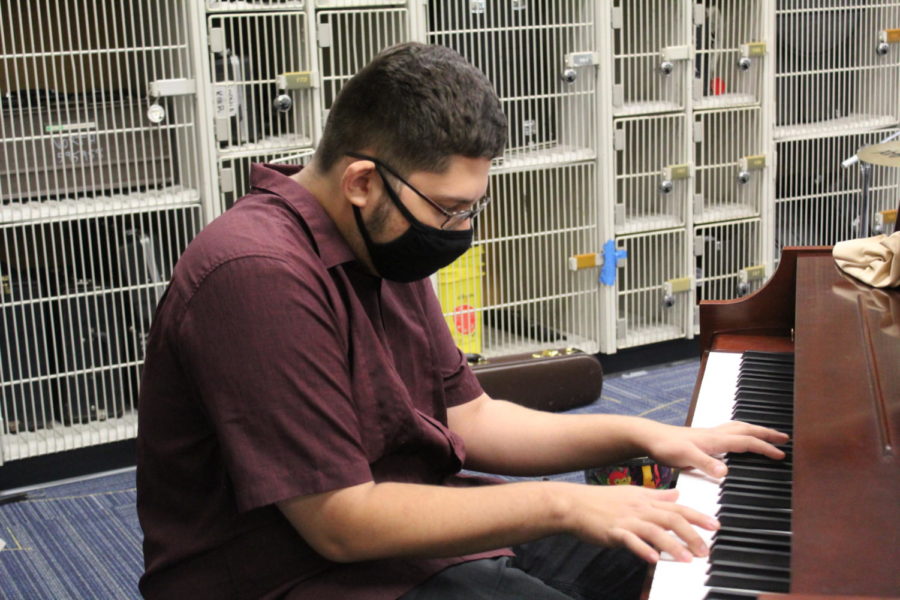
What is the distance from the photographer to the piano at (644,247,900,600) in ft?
3.62

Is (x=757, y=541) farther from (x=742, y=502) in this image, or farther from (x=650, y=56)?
(x=650, y=56)

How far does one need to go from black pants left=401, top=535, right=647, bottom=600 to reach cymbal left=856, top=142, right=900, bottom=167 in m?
1.78

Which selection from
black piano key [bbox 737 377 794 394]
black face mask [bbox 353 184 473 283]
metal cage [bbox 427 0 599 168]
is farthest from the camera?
metal cage [bbox 427 0 599 168]

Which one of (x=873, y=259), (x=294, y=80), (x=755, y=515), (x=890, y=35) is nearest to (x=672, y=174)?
(x=890, y=35)

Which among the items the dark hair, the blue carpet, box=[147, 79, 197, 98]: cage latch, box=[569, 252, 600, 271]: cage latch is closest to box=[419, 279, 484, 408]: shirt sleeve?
the dark hair

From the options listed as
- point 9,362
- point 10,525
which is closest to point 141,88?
point 9,362

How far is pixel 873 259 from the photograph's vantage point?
1959 mm

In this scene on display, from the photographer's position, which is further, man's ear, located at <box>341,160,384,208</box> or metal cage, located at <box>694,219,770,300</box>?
metal cage, located at <box>694,219,770,300</box>

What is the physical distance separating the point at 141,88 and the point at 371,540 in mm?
2355

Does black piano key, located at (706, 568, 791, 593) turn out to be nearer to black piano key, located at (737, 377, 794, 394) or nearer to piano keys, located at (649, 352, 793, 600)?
piano keys, located at (649, 352, 793, 600)

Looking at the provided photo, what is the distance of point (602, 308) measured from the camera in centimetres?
377

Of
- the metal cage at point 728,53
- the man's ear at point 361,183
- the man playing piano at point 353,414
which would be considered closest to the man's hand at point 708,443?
the man playing piano at point 353,414

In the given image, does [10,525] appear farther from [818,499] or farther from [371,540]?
[818,499]

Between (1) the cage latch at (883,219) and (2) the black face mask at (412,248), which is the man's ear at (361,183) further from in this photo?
(1) the cage latch at (883,219)
